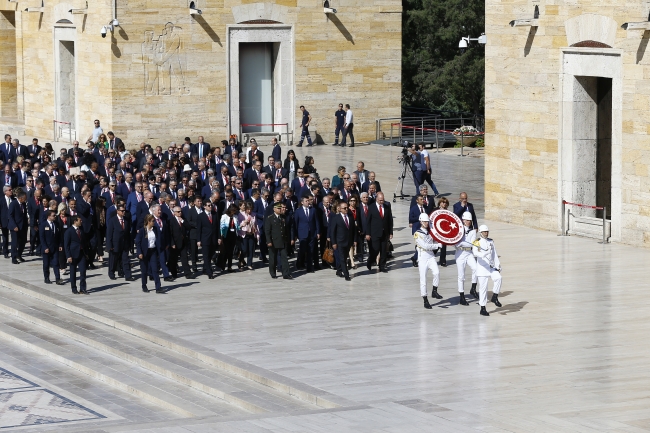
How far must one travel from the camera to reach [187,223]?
23562mm

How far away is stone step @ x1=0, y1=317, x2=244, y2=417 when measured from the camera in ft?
52.8

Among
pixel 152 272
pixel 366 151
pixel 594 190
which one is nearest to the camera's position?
pixel 152 272

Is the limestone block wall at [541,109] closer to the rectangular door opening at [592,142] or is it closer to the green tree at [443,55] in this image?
the rectangular door opening at [592,142]

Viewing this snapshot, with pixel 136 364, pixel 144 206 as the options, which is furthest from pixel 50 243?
pixel 136 364

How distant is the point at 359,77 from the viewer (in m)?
Result: 41.3

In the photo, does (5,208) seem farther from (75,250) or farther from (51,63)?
(51,63)

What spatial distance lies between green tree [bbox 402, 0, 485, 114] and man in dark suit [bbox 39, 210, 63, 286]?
28.2 metres

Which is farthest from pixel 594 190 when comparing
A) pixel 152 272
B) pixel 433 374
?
pixel 433 374

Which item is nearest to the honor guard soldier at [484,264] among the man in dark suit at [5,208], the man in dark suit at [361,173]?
the man in dark suit at [361,173]

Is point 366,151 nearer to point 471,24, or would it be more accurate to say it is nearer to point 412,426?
point 471,24

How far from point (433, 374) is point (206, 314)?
5.05 meters

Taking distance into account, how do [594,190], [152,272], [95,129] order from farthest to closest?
[95,129], [594,190], [152,272]

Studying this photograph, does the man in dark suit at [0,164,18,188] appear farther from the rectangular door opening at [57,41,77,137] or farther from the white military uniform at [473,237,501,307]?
the rectangular door opening at [57,41,77,137]

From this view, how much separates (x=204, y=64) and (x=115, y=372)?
22.6 meters
